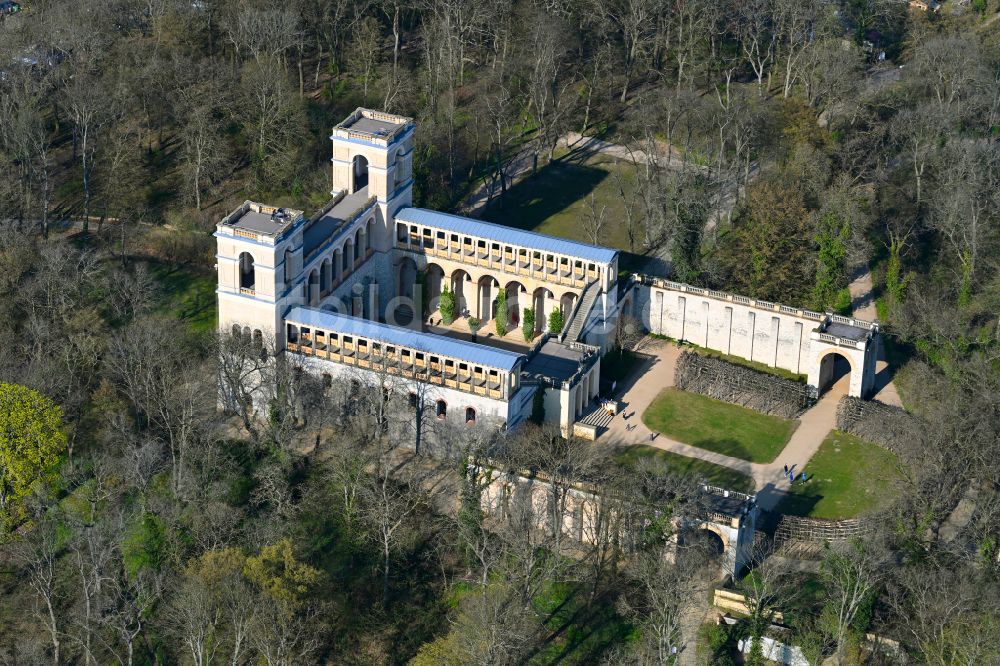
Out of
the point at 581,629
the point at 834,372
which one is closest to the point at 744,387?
the point at 834,372

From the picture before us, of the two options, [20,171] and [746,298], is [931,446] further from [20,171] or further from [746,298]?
[20,171]

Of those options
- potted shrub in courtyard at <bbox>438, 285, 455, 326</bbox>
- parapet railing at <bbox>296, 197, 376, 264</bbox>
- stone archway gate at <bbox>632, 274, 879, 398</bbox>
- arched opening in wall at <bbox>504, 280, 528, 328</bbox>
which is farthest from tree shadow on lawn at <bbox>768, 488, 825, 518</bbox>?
parapet railing at <bbox>296, 197, 376, 264</bbox>

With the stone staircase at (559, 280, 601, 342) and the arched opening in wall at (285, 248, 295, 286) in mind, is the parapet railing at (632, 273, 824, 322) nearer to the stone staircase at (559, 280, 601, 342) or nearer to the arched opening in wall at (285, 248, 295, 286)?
the stone staircase at (559, 280, 601, 342)

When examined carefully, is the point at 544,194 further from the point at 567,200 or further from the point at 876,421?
the point at 876,421

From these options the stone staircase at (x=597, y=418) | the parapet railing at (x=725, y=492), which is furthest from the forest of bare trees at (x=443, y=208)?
the stone staircase at (x=597, y=418)

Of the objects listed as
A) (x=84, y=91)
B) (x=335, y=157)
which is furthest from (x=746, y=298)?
(x=84, y=91)

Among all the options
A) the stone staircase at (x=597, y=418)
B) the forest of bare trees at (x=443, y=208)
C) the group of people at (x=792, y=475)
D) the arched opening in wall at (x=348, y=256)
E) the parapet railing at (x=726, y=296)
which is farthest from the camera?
the arched opening in wall at (x=348, y=256)

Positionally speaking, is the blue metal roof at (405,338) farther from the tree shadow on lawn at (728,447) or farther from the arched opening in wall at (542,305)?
the arched opening in wall at (542,305)
